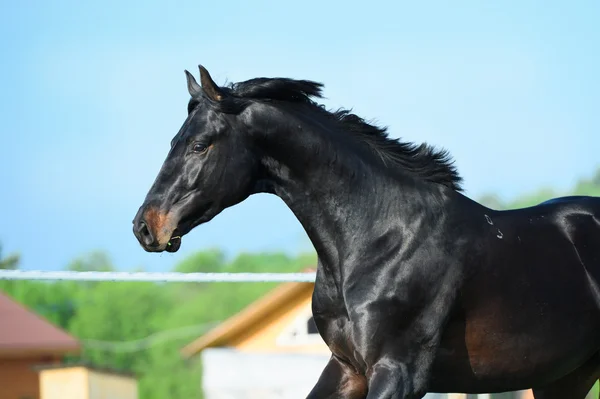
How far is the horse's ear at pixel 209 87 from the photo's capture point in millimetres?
4902

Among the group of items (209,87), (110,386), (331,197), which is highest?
(209,87)

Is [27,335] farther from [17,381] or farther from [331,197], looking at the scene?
[331,197]

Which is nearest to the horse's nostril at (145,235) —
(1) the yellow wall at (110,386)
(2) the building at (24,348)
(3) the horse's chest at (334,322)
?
(3) the horse's chest at (334,322)

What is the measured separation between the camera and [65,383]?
8883 mm

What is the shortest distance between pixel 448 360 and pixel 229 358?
287cm

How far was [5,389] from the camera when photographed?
76.6 ft

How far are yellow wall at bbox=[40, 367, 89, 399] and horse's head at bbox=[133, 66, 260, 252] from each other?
4.26 meters

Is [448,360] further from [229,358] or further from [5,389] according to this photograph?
[5,389]

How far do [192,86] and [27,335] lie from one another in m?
22.9

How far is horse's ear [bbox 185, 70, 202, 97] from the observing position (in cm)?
501

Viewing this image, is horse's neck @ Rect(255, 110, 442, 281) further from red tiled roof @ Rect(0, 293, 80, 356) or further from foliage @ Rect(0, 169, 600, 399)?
foliage @ Rect(0, 169, 600, 399)

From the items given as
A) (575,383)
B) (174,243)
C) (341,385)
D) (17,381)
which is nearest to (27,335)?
(17,381)

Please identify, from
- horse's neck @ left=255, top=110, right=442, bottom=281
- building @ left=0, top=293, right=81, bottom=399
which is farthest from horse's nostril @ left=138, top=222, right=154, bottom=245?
building @ left=0, top=293, right=81, bottom=399

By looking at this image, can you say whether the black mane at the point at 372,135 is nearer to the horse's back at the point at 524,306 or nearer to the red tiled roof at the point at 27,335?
the horse's back at the point at 524,306
